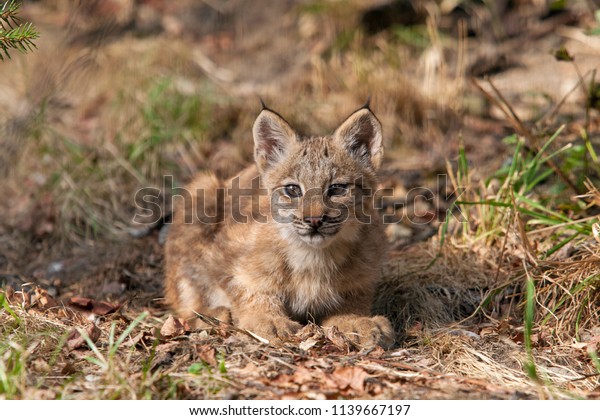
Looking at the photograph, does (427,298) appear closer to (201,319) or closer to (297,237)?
(297,237)

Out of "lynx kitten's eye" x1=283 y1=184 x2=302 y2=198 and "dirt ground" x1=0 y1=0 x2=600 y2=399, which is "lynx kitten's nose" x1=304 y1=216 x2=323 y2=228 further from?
"dirt ground" x1=0 y1=0 x2=600 y2=399

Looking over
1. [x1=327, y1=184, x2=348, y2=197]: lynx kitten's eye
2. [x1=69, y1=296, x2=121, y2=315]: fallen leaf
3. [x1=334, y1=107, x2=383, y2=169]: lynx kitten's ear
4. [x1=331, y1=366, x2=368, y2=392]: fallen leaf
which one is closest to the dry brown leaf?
[x1=69, y1=296, x2=121, y2=315]: fallen leaf

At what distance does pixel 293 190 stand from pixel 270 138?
560 mm

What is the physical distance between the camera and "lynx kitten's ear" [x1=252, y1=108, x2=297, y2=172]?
5281mm

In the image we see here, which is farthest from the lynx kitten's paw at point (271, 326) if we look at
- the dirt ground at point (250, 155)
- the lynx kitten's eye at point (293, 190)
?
the lynx kitten's eye at point (293, 190)

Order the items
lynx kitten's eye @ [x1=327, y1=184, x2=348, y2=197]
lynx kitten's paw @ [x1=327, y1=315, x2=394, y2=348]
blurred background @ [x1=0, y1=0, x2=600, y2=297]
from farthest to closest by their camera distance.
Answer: blurred background @ [x1=0, y1=0, x2=600, y2=297] < lynx kitten's eye @ [x1=327, y1=184, x2=348, y2=197] < lynx kitten's paw @ [x1=327, y1=315, x2=394, y2=348]

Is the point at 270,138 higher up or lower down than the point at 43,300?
higher up

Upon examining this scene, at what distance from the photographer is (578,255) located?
5512 millimetres

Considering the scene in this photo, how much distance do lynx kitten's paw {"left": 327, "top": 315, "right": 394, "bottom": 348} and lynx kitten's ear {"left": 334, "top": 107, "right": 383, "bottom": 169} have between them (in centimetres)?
123

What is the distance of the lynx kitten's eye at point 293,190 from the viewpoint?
16.7ft

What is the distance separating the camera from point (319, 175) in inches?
200

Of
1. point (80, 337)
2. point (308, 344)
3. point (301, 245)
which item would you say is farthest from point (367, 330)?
point (80, 337)

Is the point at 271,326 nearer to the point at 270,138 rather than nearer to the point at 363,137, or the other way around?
the point at 270,138

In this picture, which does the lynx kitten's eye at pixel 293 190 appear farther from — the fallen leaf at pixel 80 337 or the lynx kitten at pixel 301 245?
the fallen leaf at pixel 80 337
